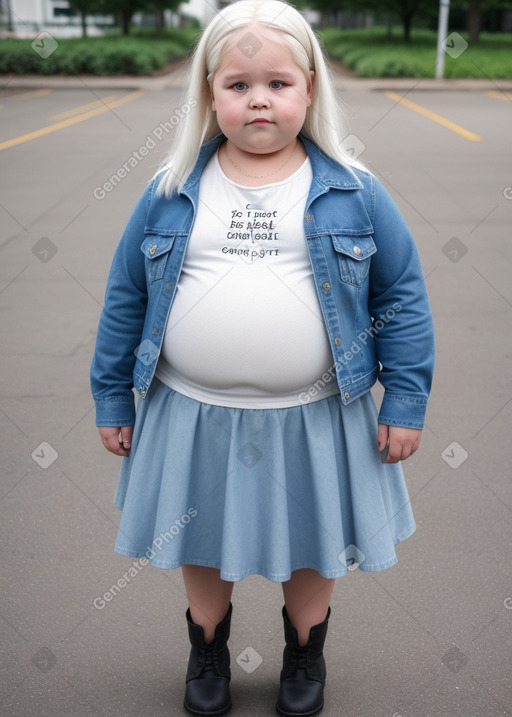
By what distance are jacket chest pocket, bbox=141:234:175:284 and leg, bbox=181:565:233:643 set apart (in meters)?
0.80

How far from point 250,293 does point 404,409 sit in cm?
50

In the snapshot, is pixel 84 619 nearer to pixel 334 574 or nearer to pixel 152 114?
pixel 334 574

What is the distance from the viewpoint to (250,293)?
86.7 inches

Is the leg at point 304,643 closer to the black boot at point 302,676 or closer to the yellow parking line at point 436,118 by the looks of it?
the black boot at point 302,676

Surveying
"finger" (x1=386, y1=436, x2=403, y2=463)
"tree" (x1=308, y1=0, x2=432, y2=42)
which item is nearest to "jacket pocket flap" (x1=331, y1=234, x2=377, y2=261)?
"finger" (x1=386, y1=436, x2=403, y2=463)

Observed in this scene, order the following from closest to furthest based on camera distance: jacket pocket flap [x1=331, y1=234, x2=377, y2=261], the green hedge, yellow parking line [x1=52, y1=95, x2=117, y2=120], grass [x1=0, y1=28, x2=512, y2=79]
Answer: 1. jacket pocket flap [x1=331, y1=234, x2=377, y2=261]
2. yellow parking line [x1=52, y1=95, x2=117, y2=120]
3. grass [x1=0, y1=28, x2=512, y2=79]
4. the green hedge

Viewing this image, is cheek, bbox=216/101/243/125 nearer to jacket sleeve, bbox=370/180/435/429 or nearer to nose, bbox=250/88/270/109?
nose, bbox=250/88/270/109

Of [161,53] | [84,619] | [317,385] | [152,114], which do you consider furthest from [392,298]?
[161,53]

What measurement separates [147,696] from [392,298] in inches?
52.9

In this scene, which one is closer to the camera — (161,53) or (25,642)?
(25,642)

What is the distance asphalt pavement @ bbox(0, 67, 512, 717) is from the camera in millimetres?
2771

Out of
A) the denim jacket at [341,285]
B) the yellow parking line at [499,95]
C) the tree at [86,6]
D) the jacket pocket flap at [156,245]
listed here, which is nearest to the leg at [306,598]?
the denim jacket at [341,285]

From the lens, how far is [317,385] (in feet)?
7.66

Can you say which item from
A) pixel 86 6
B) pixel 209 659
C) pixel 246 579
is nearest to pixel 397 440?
pixel 209 659
